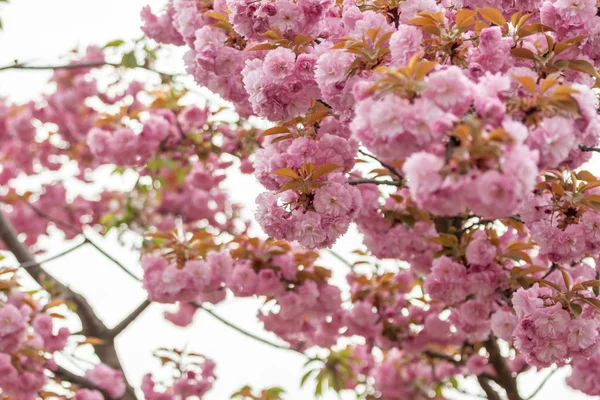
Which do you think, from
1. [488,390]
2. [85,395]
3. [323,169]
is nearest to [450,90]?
[323,169]

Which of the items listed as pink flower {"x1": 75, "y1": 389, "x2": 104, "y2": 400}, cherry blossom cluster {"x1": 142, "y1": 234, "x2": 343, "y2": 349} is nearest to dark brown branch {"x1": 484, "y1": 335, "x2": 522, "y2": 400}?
cherry blossom cluster {"x1": 142, "y1": 234, "x2": 343, "y2": 349}

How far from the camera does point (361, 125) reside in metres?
1.42

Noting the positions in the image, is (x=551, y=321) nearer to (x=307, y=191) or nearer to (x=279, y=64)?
(x=307, y=191)

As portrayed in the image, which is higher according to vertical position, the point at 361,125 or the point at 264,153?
the point at 361,125

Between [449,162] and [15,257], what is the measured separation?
345 cm

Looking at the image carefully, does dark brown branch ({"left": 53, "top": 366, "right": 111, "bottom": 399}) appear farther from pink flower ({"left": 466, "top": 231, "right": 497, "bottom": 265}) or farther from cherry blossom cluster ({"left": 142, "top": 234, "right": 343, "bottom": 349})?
pink flower ({"left": 466, "top": 231, "right": 497, "bottom": 265})

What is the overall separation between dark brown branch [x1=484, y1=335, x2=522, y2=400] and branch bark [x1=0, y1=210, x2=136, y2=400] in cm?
203

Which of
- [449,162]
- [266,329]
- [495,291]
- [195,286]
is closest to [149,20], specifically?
[195,286]

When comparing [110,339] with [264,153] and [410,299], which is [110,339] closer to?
[410,299]

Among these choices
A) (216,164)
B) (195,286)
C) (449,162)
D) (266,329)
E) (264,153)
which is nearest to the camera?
(449,162)

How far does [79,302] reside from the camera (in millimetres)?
4023

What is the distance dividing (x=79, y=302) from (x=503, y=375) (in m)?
2.38

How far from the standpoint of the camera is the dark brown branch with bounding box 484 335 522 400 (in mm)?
3236

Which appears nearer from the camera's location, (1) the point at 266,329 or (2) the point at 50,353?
(2) the point at 50,353
